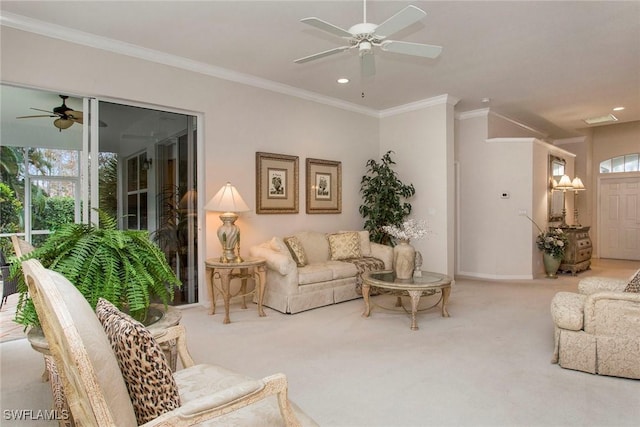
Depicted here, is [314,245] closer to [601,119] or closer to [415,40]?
[415,40]

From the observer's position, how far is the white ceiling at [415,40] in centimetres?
334

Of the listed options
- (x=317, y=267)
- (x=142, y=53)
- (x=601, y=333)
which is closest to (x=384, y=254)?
(x=317, y=267)

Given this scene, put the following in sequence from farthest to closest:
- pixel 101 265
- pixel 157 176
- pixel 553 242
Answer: pixel 553 242, pixel 157 176, pixel 101 265

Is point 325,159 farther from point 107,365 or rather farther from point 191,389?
point 107,365

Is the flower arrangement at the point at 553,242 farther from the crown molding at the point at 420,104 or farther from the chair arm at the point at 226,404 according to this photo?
the chair arm at the point at 226,404

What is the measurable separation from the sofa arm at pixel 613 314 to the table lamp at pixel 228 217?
10.9 feet

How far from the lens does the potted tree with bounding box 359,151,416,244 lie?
6.22 m

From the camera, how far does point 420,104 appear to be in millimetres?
6223

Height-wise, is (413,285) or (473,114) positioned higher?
(473,114)

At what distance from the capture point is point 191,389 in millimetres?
1583

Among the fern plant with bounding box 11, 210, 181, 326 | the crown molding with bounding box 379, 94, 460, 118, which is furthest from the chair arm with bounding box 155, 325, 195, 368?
the crown molding with bounding box 379, 94, 460, 118

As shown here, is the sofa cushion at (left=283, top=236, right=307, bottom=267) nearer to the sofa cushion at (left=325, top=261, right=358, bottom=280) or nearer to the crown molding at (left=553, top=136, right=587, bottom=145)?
the sofa cushion at (left=325, top=261, right=358, bottom=280)

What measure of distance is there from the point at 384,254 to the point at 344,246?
1.97 ft

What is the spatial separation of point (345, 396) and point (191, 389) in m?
1.19
